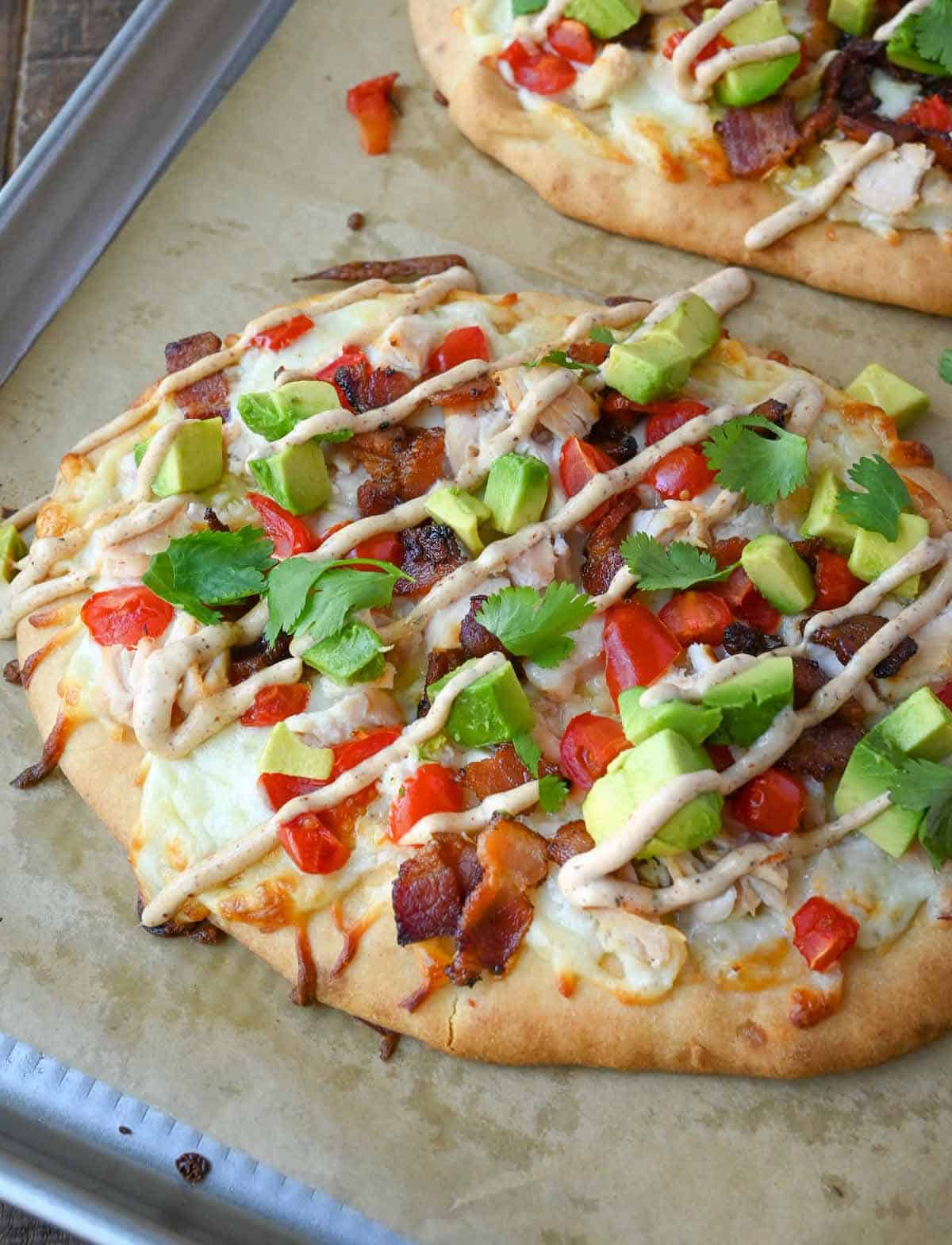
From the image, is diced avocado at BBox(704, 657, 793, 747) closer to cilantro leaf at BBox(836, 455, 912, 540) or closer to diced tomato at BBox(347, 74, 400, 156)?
cilantro leaf at BBox(836, 455, 912, 540)

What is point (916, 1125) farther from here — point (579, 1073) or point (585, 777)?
point (585, 777)

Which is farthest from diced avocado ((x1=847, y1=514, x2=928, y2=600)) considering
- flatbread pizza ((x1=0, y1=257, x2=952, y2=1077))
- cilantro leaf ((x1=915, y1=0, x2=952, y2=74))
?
cilantro leaf ((x1=915, y1=0, x2=952, y2=74))

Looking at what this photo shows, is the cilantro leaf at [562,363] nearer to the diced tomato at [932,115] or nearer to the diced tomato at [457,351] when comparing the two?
the diced tomato at [457,351]

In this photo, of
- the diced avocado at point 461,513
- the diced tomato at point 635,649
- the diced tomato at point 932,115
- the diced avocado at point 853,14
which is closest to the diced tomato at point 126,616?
the diced avocado at point 461,513

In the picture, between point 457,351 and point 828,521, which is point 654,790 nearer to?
point 828,521

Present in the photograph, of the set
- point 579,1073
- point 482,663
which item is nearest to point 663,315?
point 482,663

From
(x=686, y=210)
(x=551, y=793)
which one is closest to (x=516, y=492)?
(x=551, y=793)

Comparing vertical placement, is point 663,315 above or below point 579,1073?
above

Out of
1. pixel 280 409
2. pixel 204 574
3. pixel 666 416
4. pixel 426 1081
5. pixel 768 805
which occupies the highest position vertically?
pixel 280 409
